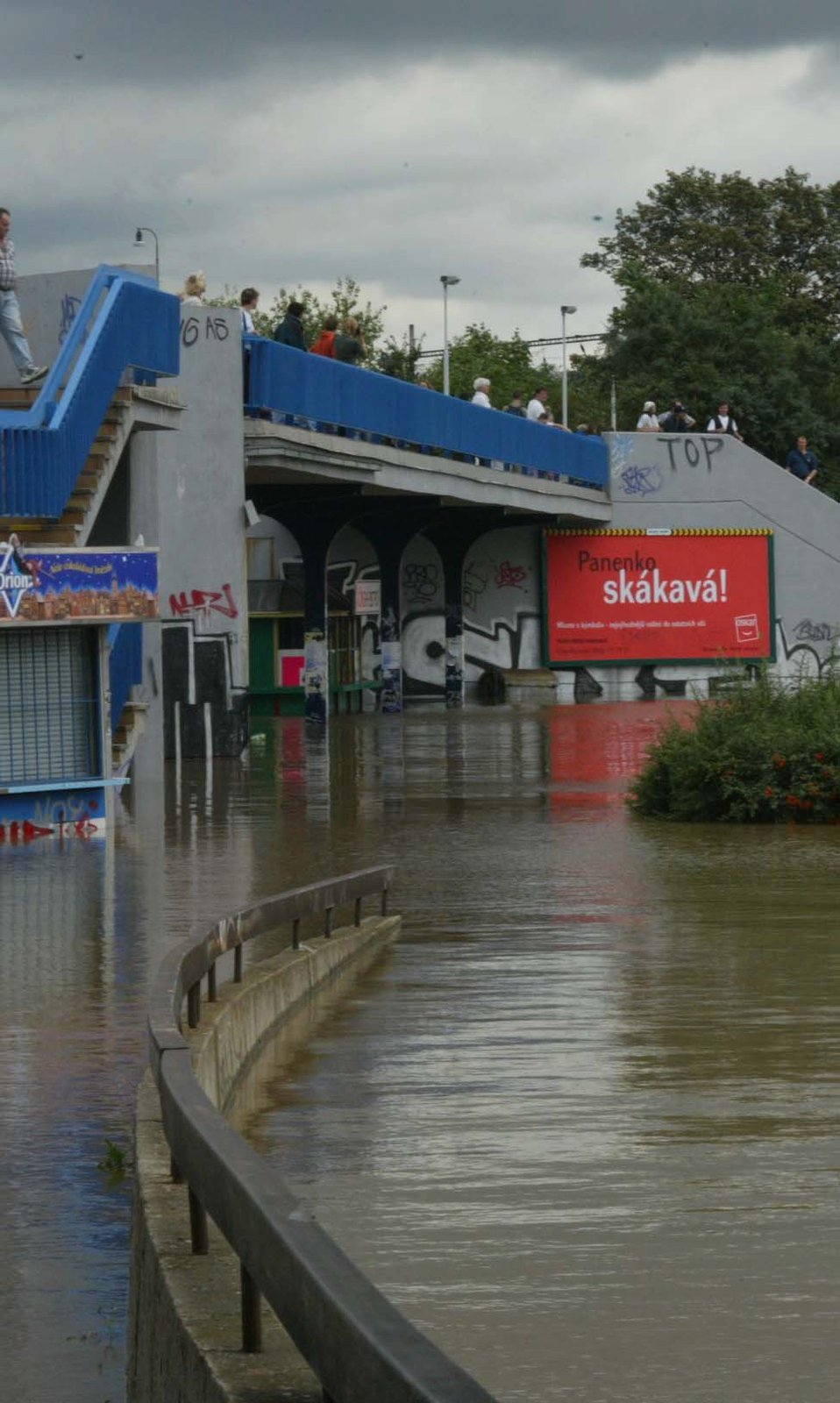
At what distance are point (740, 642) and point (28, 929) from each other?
1492 inches

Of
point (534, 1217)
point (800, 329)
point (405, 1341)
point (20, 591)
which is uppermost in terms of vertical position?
point (800, 329)

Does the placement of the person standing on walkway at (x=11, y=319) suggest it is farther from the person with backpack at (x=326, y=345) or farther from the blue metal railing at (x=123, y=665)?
the person with backpack at (x=326, y=345)

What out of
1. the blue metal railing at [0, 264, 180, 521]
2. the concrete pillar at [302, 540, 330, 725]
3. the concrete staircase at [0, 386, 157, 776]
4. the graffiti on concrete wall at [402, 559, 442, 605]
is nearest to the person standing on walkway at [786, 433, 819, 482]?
the graffiti on concrete wall at [402, 559, 442, 605]

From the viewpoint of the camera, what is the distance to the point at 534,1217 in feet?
23.1

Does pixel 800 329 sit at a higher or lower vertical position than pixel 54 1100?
higher

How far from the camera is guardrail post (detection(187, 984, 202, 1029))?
9.10 metres

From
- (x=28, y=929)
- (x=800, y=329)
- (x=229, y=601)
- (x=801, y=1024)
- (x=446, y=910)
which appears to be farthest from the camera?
(x=800, y=329)

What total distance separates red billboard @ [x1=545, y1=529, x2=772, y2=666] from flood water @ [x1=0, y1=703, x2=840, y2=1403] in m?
31.9

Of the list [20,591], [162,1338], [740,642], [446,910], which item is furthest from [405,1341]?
[740,642]

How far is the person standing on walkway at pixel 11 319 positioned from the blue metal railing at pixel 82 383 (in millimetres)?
405

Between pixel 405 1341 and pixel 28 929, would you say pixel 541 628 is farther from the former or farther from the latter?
pixel 405 1341

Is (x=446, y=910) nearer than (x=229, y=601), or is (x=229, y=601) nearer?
(x=446, y=910)

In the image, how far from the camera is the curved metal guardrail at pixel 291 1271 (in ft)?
10.7

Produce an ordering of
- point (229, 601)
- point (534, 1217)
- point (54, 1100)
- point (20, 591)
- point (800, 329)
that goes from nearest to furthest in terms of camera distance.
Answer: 1. point (534, 1217)
2. point (54, 1100)
3. point (20, 591)
4. point (229, 601)
5. point (800, 329)
